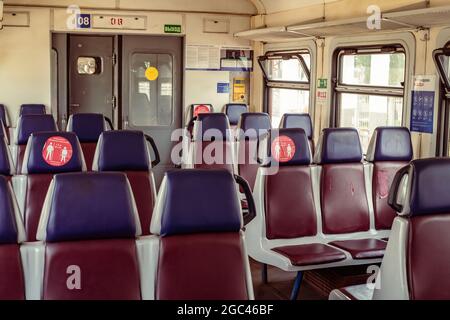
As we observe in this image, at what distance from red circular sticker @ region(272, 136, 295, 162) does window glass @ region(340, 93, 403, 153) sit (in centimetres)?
171

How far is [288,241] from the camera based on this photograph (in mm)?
4586

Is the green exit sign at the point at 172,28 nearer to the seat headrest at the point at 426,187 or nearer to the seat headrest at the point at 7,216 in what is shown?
the seat headrest at the point at 426,187

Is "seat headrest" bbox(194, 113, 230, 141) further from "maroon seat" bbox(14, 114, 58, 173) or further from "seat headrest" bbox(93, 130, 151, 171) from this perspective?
"seat headrest" bbox(93, 130, 151, 171)

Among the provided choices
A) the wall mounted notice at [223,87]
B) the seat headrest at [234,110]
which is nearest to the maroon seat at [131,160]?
the seat headrest at [234,110]

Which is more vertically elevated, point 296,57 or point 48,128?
point 296,57

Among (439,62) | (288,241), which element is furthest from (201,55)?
(288,241)

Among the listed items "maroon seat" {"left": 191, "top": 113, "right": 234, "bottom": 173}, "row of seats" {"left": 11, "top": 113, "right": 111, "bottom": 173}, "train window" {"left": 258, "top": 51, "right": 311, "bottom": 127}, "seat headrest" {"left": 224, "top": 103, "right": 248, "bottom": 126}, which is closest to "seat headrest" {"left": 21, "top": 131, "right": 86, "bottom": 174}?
"row of seats" {"left": 11, "top": 113, "right": 111, "bottom": 173}

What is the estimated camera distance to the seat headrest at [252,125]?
23.0 ft

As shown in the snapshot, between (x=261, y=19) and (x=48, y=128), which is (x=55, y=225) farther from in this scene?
(x=261, y=19)

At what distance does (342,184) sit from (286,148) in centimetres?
54

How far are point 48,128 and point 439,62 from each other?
350 centimetres

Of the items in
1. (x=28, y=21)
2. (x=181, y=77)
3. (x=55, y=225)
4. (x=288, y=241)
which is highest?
(x=28, y=21)

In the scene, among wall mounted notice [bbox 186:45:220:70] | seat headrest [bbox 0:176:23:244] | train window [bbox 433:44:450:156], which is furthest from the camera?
wall mounted notice [bbox 186:45:220:70]

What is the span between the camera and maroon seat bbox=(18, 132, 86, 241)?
4203 millimetres
